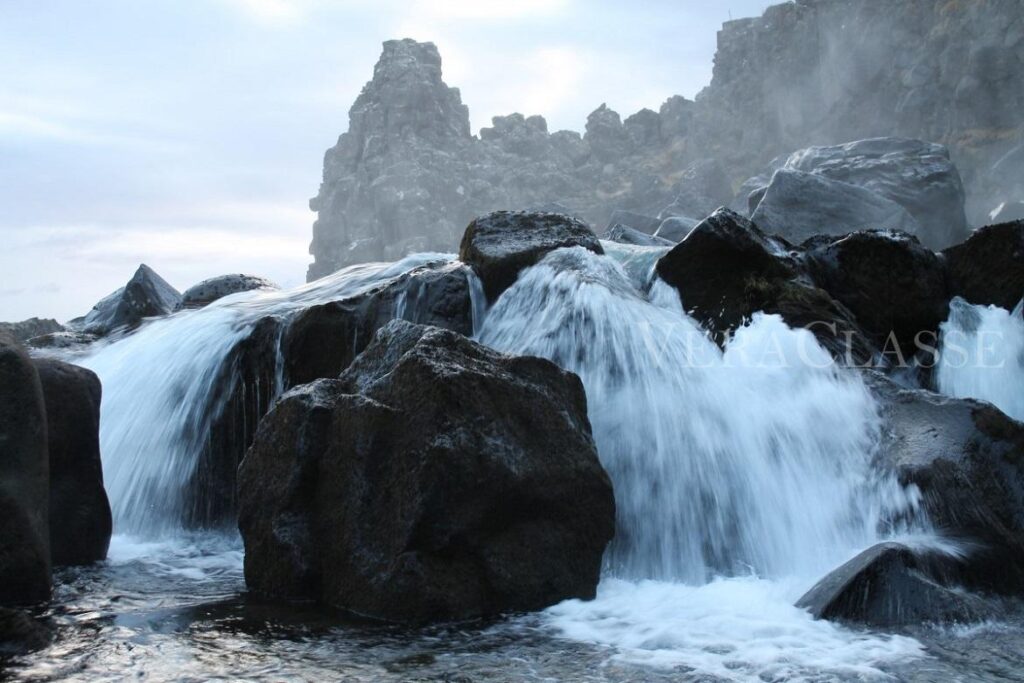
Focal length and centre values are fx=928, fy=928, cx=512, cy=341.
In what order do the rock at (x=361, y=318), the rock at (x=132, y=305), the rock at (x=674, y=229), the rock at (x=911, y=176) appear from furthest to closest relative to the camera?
1. the rock at (x=911, y=176)
2. the rock at (x=674, y=229)
3. the rock at (x=132, y=305)
4. the rock at (x=361, y=318)

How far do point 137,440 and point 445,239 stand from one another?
122917 mm

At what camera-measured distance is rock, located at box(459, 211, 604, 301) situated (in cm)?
1159

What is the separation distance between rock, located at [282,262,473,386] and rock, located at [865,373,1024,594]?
503 centimetres

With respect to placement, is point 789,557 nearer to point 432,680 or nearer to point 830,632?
point 830,632

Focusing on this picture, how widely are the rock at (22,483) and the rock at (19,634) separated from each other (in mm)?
893

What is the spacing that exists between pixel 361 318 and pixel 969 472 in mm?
6805

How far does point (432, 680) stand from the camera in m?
5.40

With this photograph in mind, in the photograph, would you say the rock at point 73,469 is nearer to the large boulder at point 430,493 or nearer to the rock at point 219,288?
the large boulder at point 430,493

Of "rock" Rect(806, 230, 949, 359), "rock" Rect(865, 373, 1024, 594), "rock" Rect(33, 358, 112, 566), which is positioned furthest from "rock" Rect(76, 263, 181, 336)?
"rock" Rect(865, 373, 1024, 594)

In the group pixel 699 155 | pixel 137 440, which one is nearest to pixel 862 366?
pixel 137 440

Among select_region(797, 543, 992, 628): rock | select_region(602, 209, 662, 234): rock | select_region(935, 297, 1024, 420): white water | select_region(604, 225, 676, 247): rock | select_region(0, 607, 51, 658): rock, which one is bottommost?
select_region(0, 607, 51, 658): rock

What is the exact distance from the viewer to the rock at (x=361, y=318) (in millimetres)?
11109

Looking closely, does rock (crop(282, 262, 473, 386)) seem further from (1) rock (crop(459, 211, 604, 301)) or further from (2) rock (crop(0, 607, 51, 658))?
(2) rock (crop(0, 607, 51, 658))

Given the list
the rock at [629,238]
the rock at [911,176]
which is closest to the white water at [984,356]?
the rock at [629,238]
